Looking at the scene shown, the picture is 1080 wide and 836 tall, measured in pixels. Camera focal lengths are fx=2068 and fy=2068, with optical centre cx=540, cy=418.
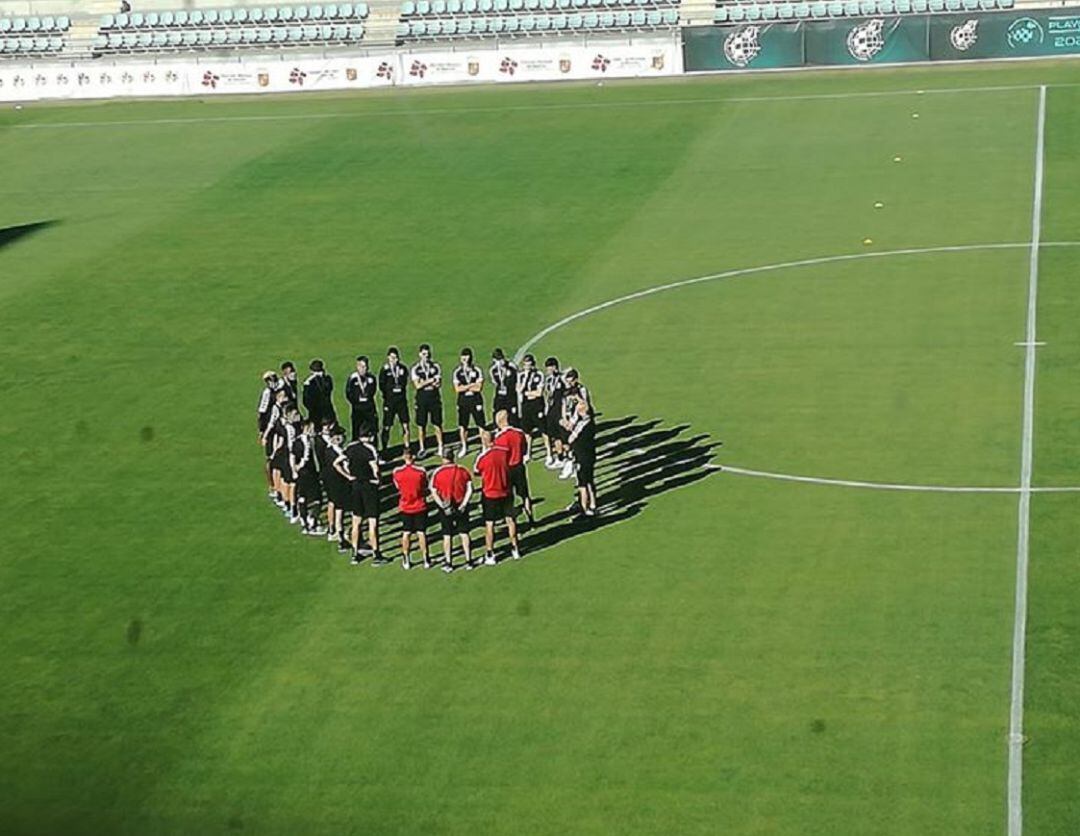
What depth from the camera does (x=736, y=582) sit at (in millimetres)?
22578

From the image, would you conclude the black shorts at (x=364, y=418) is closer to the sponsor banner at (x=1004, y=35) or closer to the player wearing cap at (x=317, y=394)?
the player wearing cap at (x=317, y=394)

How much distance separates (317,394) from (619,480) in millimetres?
4351

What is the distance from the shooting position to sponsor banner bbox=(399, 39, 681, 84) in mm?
58812

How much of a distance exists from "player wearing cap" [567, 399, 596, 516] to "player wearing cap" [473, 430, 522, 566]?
49.1 inches

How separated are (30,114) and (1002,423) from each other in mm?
39571

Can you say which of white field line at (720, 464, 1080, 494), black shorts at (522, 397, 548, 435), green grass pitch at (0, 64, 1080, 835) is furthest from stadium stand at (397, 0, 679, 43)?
white field line at (720, 464, 1080, 494)

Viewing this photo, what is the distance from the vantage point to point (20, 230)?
43750 millimetres

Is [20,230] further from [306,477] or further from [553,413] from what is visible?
[306,477]

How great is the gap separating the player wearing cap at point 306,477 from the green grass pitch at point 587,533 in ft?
1.11

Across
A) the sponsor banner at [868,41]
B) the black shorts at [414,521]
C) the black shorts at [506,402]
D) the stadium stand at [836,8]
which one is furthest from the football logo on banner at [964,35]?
the black shorts at [414,521]

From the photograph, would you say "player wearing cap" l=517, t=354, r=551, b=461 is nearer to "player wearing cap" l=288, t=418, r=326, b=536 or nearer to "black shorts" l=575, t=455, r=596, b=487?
"black shorts" l=575, t=455, r=596, b=487

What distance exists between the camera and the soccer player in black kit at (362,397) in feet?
89.5

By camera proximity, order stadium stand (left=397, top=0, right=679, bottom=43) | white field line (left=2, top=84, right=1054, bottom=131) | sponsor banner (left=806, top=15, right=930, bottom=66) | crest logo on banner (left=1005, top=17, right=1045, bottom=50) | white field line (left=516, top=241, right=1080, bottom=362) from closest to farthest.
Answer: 1. white field line (left=516, top=241, right=1080, bottom=362)
2. white field line (left=2, top=84, right=1054, bottom=131)
3. crest logo on banner (left=1005, top=17, right=1045, bottom=50)
4. sponsor banner (left=806, top=15, right=930, bottom=66)
5. stadium stand (left=397, top=0, right=679, bottom=43)

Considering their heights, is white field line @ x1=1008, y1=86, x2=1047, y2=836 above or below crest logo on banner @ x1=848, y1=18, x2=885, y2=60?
below
